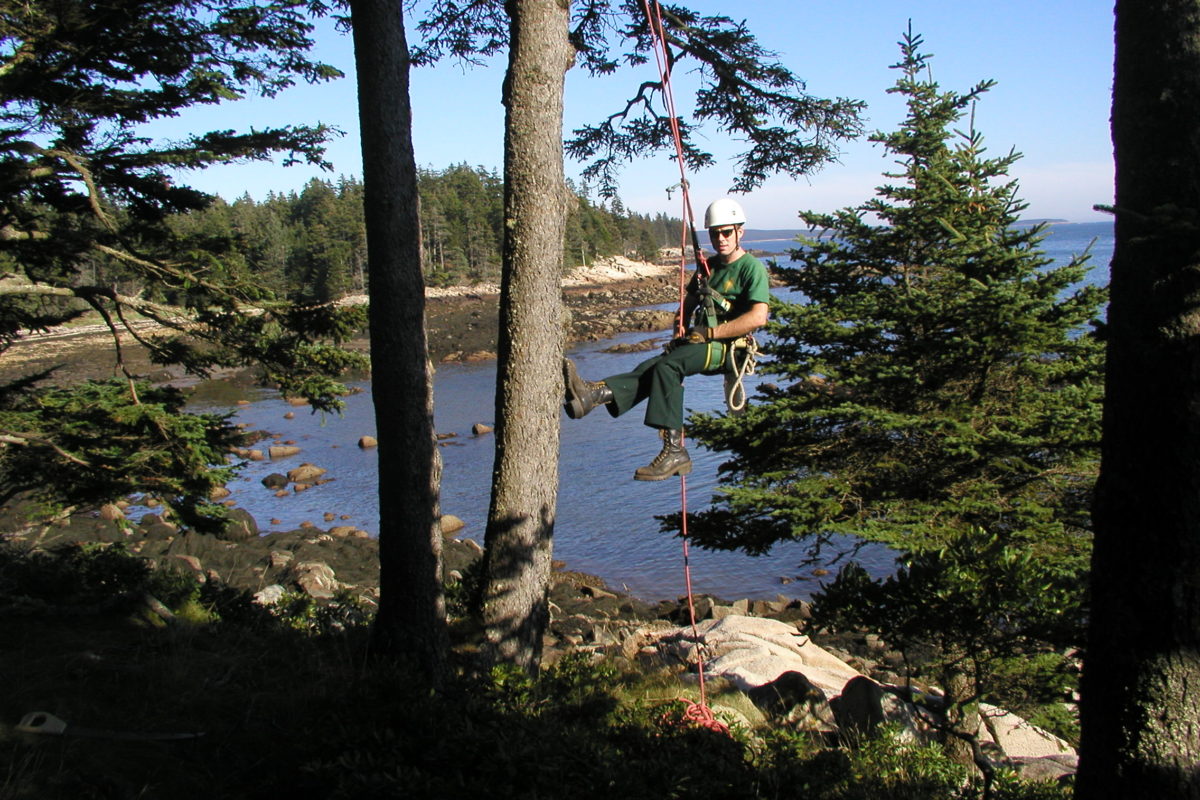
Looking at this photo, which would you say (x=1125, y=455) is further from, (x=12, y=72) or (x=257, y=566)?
(x=257, y=566)

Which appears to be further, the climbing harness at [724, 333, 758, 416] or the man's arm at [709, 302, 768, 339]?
the climbing harness at [724, 333, 758, 416]

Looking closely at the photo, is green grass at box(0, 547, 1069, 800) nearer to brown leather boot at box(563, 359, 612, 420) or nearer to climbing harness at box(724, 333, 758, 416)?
brown leather boot at box(563, 359, 612, 420)

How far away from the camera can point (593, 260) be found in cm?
10475

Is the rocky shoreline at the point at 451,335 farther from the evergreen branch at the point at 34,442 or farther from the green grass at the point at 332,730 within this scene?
the green grass at the point at 332,730

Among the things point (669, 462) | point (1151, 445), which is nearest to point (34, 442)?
point (669, 462)

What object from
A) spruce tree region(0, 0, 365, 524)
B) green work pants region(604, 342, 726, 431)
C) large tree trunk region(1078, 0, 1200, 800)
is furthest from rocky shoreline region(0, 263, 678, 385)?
large tree trunk region(1078, 0, 1200, 800)

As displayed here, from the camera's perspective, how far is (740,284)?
6594mm

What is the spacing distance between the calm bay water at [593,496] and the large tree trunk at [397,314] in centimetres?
654

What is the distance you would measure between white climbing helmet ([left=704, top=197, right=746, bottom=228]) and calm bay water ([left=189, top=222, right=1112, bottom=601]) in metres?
5.20

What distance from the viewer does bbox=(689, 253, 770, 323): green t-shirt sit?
21.3ft

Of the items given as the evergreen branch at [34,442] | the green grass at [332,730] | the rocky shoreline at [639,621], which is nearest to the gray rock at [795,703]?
the rocky shoreline at [639,621]

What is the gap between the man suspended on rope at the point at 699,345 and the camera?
645 cm

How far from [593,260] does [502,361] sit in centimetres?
9907

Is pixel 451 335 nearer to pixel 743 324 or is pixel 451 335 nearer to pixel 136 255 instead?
pixel 136 255
